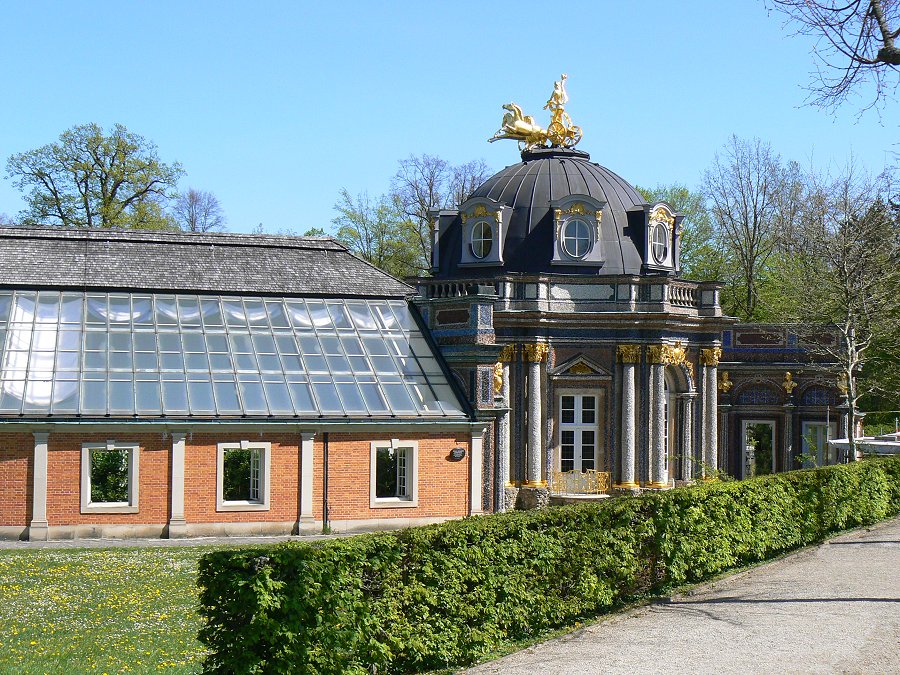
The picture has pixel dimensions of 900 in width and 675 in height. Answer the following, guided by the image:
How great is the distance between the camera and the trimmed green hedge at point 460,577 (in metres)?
12.9

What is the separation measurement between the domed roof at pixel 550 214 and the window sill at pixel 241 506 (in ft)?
38.3

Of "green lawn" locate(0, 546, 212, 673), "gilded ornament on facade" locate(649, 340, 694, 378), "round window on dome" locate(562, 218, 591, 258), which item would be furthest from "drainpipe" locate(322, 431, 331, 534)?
"gilded ornament on facade" locate(649, 340, 694, 378)

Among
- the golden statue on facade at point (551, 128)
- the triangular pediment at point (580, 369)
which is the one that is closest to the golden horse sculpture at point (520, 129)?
the golden statue on facade at point (551, 128)

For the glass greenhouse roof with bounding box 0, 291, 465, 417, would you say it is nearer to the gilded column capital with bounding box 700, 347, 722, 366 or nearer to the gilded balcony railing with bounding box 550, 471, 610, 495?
the gilded balcony railing with bounding box 550, 471, 610, 495

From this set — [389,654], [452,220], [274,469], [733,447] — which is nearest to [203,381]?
[274,469]

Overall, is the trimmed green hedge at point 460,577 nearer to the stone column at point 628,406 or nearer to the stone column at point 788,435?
the stone column at point 628,406

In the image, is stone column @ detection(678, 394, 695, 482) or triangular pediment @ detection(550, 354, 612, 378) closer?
triangular pediment @ detection(550, 354, 612, 378)

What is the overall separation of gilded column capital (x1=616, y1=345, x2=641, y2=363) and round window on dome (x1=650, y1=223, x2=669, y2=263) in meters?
3.77

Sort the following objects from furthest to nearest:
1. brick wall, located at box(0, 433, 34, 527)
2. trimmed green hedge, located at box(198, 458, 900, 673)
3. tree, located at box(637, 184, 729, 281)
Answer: tree, located at box(637, 184, 729, 281) < brick wall, located at box(0, 433, 34, 527) < trimmed green hedge, located at box(198, 458, 900, 673)

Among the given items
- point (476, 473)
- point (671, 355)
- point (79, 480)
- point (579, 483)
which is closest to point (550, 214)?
point (671, 355)

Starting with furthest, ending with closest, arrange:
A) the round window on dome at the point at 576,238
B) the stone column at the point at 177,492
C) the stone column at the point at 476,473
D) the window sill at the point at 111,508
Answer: the round window on dome at the point at 576,238, the stone column at the point at 476,473, the stone column at the point at 177,492, the window sill at the point at 111,508

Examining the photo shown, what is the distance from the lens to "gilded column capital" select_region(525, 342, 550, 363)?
3494cm

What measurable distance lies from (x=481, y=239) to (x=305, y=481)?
11.8 meters

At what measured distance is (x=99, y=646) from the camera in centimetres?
1537
